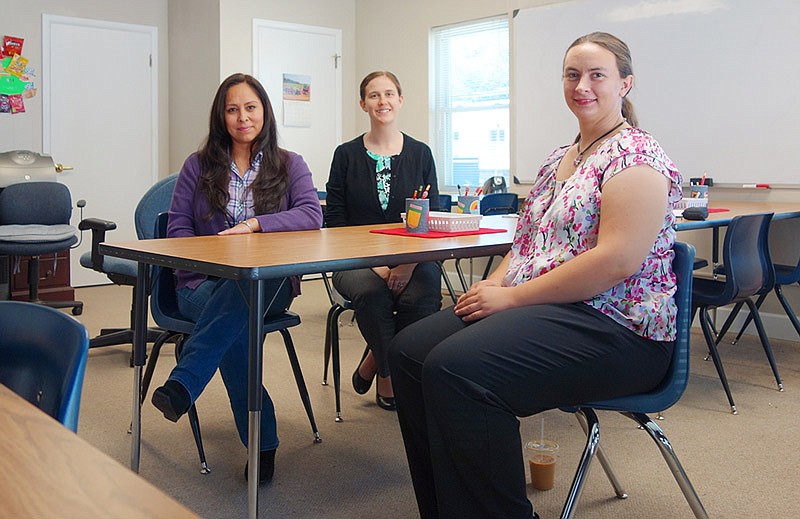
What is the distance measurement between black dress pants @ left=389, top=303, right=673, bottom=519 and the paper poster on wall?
511 cm

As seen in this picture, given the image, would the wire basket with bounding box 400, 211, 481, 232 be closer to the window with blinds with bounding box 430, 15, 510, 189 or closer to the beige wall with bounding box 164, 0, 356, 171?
the window with blinds with bounding box 430, 15, 510, 189

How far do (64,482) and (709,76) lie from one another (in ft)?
15.6

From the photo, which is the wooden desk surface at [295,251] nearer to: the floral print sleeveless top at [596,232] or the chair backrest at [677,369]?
the floral print sleeveless top at [596,232]

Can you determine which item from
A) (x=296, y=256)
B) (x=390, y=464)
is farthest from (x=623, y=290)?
(x=390, y=464)

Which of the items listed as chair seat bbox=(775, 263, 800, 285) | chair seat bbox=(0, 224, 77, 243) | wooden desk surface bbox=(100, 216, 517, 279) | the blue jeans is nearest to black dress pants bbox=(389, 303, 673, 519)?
wooden desk surface bbox=(100, 216, 517, 279)

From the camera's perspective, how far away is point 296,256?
6.31ft

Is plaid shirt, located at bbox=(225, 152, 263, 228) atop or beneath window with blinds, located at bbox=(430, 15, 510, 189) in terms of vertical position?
beneath

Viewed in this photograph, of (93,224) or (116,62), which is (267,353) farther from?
(116,62)

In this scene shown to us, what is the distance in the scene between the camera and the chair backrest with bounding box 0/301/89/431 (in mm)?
1004

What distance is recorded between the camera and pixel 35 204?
5.12 meters

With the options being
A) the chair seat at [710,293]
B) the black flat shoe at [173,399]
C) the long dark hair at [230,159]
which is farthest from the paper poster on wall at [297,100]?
the black flat shoe at [173,399]

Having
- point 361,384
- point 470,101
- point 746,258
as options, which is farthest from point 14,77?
point 746,258

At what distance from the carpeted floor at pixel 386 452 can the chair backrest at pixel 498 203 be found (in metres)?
1.45

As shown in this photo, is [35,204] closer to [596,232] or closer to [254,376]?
[254,376]
